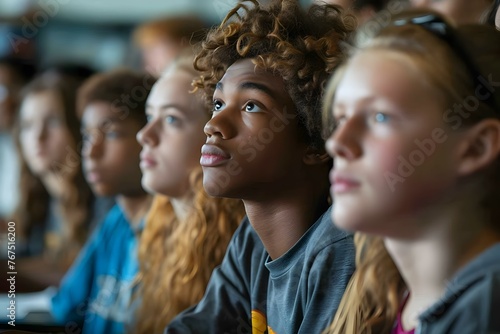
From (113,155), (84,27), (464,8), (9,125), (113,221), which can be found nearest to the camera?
(464,8)

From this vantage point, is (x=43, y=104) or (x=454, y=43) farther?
(x=43, y=104)

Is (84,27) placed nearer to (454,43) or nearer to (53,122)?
(53,122)

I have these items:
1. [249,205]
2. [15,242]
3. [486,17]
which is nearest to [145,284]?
[249,205]

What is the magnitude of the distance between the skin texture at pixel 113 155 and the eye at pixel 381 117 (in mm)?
877

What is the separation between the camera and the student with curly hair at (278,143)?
0.87m

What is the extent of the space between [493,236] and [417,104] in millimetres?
130

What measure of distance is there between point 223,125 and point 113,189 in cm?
65

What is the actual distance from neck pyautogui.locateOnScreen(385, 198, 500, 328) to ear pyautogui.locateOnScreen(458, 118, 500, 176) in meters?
0.03

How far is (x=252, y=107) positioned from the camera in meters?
0.88

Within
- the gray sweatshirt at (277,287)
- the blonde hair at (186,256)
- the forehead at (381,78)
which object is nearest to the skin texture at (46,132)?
the blonde hair at (186,256)

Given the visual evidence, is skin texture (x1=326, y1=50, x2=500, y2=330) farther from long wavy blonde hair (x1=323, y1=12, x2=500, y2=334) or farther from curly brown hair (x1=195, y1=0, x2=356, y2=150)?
curly brown hair (x1=195, y1=0, x2=356, y2=150)

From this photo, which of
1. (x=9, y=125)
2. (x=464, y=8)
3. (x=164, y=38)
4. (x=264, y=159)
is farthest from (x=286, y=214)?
(x=9, y=125)

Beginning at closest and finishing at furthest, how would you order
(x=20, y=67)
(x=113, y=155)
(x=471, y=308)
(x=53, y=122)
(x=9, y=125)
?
(x=471, y=308)
(x=113, y=155)
(x=53, y=122)
(x=9, y=125)
(x=20, y=67)

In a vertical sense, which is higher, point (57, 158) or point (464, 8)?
point (464, 8)
